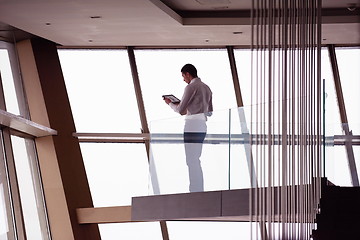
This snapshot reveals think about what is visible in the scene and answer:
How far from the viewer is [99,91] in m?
13.4

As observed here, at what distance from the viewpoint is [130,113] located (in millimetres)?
13531

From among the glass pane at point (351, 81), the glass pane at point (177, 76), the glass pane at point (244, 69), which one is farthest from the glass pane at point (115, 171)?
the glass pane at point (351, 81)

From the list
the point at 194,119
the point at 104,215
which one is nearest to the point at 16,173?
the point at 104,215

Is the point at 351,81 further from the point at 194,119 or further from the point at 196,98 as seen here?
the point at 194,119

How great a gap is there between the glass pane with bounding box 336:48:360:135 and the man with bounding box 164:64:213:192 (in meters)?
3.04

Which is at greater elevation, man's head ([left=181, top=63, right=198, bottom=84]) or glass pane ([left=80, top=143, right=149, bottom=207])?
man's head ([left=181, top=63, right=198, bottom=84])

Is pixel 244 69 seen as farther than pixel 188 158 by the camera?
Yes

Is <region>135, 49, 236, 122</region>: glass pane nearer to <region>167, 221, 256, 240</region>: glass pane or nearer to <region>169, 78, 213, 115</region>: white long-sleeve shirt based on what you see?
<region>167, 221, 256, 240</region>: glass pane

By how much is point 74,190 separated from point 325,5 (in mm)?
4799

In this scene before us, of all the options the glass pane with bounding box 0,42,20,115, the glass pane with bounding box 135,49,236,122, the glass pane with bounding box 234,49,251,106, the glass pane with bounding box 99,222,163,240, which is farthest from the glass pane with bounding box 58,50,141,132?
the glass pane with bounding box 234,49,251,106

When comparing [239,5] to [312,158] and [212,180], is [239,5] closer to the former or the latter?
[212,180]

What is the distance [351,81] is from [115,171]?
404 cm

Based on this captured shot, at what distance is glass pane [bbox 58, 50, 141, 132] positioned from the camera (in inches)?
528

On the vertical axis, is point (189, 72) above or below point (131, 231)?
above
